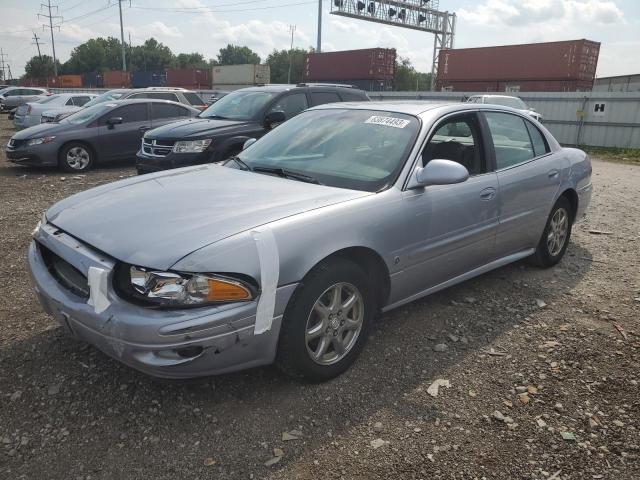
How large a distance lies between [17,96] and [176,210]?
3212 cm

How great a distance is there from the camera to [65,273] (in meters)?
2.86

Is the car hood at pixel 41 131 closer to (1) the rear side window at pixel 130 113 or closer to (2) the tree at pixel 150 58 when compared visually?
(1) the rear side window at pixel 130 113

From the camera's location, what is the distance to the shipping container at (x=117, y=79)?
189 feet

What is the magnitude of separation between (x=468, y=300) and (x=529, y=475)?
1948 millimetres

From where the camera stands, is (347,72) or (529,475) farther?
(347,72)

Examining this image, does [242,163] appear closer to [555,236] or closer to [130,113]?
[555,236]

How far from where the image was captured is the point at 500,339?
359 cm

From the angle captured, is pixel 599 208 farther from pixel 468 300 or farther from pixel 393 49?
pixel 393 49

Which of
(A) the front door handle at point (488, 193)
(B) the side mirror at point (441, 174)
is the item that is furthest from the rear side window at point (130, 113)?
(B) the side mirror at point (441, 174)

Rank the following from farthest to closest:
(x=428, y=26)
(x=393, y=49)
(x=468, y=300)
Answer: (x=428, y=26) < (x=393, y=49) < (x=468, y=300)

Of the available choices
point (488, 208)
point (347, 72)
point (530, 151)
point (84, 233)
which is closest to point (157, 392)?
point (84, 233)

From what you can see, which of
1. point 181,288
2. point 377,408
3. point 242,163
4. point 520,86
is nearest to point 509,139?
point 242,163

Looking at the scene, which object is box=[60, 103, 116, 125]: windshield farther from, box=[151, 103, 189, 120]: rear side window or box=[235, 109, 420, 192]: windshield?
box=[235, 109, 420, 192]: windshield

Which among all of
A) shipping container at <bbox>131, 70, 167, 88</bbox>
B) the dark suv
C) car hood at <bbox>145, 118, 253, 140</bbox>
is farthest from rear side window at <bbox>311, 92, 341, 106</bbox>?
shipping container at <bbox>131, 70, 167, 88</bbox>
